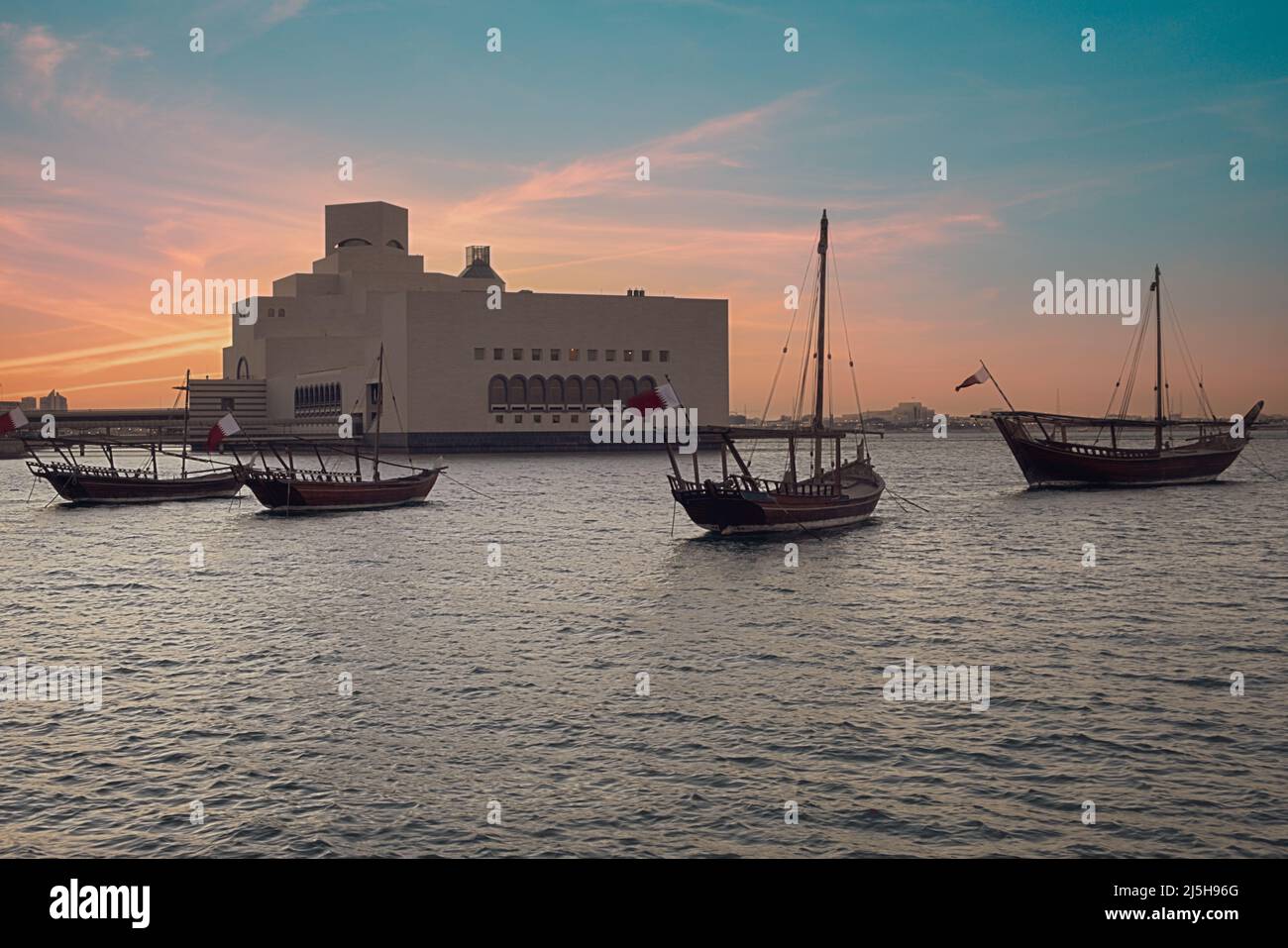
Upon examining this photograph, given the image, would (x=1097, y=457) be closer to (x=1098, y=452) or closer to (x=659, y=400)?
(x=1098, y=452)

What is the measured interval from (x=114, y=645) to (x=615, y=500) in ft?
152

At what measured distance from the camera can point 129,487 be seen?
71.3 m

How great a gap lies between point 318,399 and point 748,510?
11466 cm

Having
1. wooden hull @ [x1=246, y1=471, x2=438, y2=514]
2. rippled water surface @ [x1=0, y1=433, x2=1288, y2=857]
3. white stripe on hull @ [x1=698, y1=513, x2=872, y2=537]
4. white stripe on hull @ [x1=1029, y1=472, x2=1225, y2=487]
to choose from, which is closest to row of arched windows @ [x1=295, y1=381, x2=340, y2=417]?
wooden hull @ [x1=246, y1=471, x2=438, y2=514]

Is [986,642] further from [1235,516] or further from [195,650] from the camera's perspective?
[1235,516]

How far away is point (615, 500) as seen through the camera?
227ft

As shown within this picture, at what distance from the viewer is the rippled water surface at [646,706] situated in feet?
40.7

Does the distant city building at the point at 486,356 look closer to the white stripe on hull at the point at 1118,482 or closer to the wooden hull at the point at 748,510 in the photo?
the white stripe on hull at the point at 1118,482

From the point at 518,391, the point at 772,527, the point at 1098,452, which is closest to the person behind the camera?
the point at 772,527

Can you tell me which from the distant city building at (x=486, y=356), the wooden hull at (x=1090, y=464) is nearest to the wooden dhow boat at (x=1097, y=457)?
the wooden hull at (x=1090, y=464)

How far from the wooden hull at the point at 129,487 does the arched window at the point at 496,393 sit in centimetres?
6225

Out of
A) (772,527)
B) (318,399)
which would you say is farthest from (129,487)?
(318,399)

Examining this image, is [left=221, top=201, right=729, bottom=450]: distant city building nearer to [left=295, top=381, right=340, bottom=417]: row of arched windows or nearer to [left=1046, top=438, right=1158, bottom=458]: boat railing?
[left=295, top=381, right=340, bottom=417]: row of arched windows
